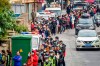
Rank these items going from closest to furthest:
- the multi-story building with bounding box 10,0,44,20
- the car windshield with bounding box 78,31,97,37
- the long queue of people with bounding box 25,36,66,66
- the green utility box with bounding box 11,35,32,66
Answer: the long queue of people with bounding box 25,36,66,66, the green utility box with bounding box 11,35,32,66, the car windshield with bounding box 78,31,97,37, the multi-story building with bounding box 10,0,44,20

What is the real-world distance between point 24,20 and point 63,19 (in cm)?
913

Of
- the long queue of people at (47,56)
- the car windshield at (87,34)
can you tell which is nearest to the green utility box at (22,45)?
the long queue of people at (47,56)

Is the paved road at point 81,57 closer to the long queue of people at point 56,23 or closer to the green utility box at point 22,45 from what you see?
the long queue of people at point 56,23

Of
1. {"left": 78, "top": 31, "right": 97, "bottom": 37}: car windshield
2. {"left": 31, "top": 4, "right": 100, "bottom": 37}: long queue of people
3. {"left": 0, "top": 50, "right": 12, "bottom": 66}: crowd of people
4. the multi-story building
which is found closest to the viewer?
{"left": 0, "top": 50, "right": 12, "bottom": 66}: crowd of people

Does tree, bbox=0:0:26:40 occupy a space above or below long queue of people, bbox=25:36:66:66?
above

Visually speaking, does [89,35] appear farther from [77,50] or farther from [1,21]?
[1,21]

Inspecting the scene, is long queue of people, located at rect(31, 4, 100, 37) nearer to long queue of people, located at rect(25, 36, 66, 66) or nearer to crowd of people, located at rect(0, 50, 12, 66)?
long queue of people, located at rect(25, 36, 66, 66)

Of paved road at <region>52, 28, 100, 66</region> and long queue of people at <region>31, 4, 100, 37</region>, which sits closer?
paved road at <region>52, 28, 100, 66</region>

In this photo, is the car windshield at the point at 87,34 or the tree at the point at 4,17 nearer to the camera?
the tree at the point at 4,17

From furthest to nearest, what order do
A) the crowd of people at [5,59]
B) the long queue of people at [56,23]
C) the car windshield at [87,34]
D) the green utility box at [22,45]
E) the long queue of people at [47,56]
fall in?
the long queue of people at [56,23], the car windshield at [87,34], the green utility box at [22,45], the crowd of people at [5,59], the long queue of people at [47,56]

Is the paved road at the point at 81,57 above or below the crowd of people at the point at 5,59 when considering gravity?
below

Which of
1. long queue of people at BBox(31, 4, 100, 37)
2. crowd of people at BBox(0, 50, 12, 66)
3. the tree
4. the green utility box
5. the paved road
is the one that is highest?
the tree

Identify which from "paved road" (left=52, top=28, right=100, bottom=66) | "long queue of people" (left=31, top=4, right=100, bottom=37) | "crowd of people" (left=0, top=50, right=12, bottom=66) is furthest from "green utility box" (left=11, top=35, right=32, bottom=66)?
"long queue of people" (left=31, top=4, right=100, bottom=37)

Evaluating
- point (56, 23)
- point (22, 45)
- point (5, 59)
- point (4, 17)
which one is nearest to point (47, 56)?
point (5, 59)
